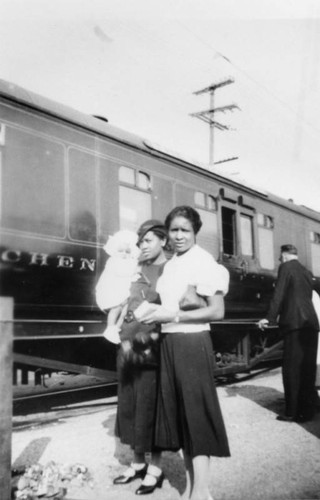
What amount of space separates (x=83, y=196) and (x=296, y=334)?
2.75 metres

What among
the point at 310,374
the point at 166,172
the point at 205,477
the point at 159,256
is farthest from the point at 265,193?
the point at 205,477

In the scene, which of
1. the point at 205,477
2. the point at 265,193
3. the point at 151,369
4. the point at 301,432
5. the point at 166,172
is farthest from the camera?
the point at 265,193

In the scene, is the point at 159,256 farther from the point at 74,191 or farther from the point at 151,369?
the point at 74,191

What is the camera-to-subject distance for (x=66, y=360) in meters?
5.96

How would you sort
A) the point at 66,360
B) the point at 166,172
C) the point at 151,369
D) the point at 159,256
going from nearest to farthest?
the point at 151,369 < the point at 159,256 < the point at 66,360 < the point at 166,172

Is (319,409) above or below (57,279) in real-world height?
below

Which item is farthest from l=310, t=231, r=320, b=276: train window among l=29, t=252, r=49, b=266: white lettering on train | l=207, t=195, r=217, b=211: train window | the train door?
l=29, t=252, r=49, b=266: white lettering on train

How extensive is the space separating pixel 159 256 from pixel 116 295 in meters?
0.45

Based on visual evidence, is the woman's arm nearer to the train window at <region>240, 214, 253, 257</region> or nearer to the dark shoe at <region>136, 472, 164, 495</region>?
the dark shoe at <region>136, 472, 164, 495</region>

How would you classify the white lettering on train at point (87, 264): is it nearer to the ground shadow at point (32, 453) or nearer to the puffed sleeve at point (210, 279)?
the ground shadow at point (32, 453)

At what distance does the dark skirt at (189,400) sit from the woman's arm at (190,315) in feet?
0.40

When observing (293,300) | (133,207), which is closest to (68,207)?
(133,207)

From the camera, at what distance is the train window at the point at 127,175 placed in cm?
615

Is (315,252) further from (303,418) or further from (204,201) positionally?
(303,418)
